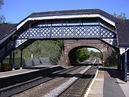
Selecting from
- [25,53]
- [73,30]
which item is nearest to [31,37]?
[73,30]

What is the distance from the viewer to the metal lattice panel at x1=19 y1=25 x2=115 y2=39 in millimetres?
33062

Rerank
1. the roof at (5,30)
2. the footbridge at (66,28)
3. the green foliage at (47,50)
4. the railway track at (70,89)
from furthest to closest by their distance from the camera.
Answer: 1. the green foliage at (47,50)
2. the roof at (5,30)
3. the footbridge at (66,28)
4. the railway track at (70,89)

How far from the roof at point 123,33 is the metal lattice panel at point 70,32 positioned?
1.61 m

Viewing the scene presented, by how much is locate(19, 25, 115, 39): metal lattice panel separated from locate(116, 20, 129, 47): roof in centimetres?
161

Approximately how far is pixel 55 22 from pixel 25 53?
25685 mm

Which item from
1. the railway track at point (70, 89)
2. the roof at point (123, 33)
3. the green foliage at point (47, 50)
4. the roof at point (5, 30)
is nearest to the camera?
the railway track at point (70, 89)

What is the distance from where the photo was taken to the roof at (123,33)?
27219 millimetres

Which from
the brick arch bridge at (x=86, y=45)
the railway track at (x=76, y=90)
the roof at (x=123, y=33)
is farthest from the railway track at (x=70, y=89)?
the brick arch bridge at (x=86, y=45)

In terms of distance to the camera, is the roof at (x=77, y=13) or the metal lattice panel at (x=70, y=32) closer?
the roof at (x=77, y=13)

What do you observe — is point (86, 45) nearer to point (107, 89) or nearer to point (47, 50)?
point (47, 50)

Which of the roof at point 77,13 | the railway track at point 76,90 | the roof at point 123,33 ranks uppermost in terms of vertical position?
the roof at point 77,13

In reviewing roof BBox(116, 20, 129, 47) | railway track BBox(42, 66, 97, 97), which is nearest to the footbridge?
roof BBox(116, 20, 129, 47)

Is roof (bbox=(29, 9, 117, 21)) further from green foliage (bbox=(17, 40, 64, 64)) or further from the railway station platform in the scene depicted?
green foliage (bbox=(17, 40, 64, 64))

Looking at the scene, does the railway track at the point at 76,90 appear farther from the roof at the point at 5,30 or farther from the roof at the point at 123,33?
the roof at the point at 5,30
